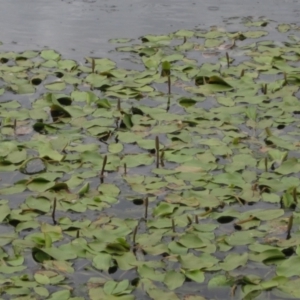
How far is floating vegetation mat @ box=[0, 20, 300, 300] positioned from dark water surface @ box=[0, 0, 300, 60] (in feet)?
0.86

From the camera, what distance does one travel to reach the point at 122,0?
15.6 ft

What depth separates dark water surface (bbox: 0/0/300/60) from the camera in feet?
13.1

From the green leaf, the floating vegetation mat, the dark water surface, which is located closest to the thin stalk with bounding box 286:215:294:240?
the floating vegetation mat

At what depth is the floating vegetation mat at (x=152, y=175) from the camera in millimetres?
2055

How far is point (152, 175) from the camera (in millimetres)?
2578

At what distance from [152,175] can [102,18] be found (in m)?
2.07

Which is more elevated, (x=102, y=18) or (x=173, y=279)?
(x=102, y=18)

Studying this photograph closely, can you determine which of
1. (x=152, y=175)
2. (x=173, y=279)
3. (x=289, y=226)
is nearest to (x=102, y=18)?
(x=152, y=175)

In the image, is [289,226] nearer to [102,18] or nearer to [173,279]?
[173,279]

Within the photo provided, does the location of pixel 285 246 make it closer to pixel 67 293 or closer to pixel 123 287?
pixel 123 287

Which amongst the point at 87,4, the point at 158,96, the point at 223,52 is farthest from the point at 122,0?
the point at 158,96

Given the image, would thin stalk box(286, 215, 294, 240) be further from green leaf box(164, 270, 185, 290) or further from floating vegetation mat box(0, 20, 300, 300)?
green leaf box(164, 270, 185, 290)

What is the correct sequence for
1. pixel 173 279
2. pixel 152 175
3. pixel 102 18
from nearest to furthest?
pixel 173 279
pixel 152 175
pixel 102 18

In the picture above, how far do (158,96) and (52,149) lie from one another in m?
0.69
